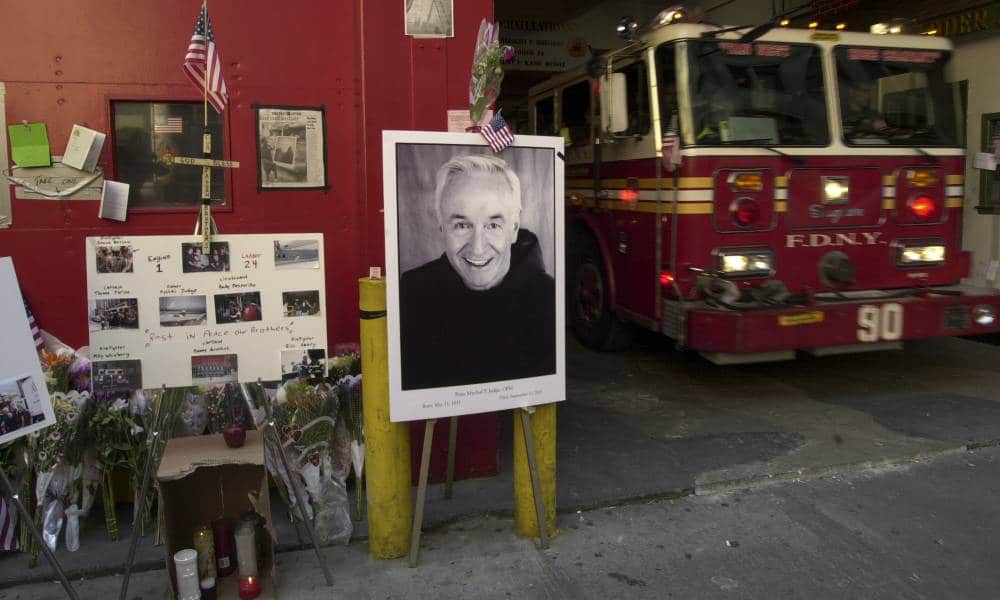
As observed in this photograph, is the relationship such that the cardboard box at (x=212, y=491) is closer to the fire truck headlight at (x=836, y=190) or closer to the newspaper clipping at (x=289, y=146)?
the newspaper clipping at (x=289, y=146)

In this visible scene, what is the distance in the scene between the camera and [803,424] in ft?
18.8

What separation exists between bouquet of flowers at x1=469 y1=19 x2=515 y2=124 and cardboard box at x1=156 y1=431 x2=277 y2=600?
183 centimetres

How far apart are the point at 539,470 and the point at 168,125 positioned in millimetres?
2666

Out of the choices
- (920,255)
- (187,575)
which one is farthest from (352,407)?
(920,255)

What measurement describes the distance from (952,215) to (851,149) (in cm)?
107

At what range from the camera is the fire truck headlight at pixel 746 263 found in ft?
18.8

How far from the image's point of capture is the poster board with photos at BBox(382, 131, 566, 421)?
3518 millimetres

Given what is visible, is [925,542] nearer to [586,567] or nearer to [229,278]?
[586,567]

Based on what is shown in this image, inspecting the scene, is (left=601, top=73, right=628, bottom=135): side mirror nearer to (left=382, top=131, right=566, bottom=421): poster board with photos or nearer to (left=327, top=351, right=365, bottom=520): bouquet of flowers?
(left=382, top=131, right=566, bottom=421): poster board with photos

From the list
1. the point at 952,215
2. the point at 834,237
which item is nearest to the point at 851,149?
the point at 834,237

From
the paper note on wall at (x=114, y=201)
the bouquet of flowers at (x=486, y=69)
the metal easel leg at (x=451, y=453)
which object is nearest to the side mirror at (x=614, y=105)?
the bouquet of flowers at (x=486, y=69)

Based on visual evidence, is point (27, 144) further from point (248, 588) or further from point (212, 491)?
point (248, 588)

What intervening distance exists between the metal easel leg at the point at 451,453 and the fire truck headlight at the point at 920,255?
153 inches

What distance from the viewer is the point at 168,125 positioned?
4.30 metres
